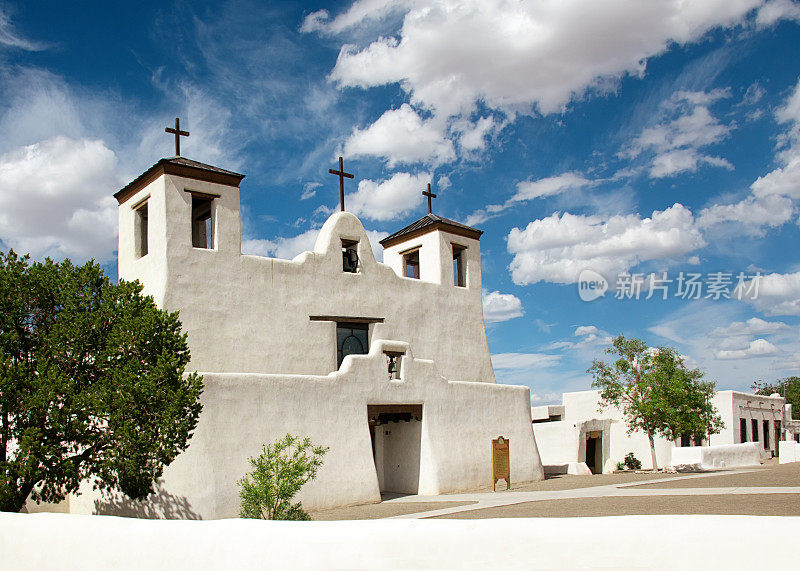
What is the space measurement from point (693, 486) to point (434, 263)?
507 inches

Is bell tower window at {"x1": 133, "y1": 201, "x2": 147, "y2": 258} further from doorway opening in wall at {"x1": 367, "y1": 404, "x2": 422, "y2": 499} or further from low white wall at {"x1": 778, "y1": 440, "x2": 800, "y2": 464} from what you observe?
low white wall at {"x1": 778, "y1": 440, "x2": 800, "y2": 464}

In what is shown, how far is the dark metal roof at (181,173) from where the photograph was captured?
21.3m

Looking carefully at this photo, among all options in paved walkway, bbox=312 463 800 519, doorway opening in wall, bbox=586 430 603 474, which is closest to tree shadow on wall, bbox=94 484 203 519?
paved walkway, bbox=312 463 800 519

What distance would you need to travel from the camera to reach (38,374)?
52.7 ft

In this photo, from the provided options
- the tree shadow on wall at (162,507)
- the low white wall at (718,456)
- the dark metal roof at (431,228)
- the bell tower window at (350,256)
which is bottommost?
the low white wall at (718,456)

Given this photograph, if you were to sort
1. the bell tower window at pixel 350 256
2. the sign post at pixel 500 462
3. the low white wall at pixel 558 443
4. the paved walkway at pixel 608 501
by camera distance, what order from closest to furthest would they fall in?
the paved walkway at pixel 608 501 < the sign post at pixel 500 462 < the bell tower window at pixel 350 256 < the low white wall at pixel 558 443

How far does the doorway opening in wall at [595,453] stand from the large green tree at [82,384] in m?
25.9

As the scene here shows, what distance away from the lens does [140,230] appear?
75.0ft

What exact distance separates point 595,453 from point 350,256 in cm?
1987

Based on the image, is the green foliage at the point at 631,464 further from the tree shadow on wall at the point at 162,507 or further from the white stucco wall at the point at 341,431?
the tree shadow on wall at the point at 162,507

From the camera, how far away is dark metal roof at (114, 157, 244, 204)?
21.3 m

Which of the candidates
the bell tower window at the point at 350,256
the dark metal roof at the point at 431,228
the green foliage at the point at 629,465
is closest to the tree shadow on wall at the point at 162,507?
the bell tower window at the point at 350,256

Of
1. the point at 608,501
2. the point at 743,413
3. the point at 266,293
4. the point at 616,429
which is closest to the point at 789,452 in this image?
the point at 743,413

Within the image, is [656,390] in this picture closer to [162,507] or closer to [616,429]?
[616,429]
